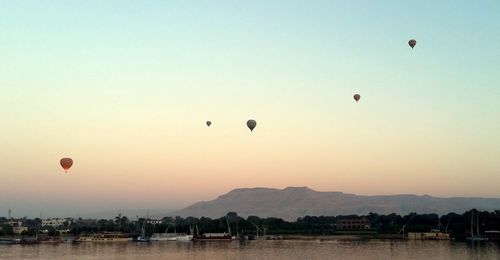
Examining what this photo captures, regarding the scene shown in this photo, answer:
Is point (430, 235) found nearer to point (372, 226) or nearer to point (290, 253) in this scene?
point (372, 226)

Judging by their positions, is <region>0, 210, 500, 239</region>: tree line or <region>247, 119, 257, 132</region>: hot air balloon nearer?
<region>247, 119, 257, 132</region>: hot air balloon

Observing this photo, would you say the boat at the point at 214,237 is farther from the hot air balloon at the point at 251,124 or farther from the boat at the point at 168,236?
the hot air balloon at the point at 251,124

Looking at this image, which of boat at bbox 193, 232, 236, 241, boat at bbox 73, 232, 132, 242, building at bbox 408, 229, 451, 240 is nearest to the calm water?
building at bbox 408, 229, 451, 240

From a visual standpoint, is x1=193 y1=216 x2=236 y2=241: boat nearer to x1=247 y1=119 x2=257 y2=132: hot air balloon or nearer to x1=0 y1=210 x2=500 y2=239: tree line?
x1=0 y1=210 x2=500 y2=239: tree line

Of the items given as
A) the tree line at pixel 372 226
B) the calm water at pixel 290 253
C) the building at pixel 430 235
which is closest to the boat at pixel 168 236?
the tree line at pixel 372 226

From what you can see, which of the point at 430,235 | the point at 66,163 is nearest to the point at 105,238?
the point at 430,235

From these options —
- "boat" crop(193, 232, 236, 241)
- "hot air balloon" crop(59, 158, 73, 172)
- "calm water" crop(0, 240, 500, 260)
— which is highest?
"hot air balloon" crop(59, 158, 73, 172)
